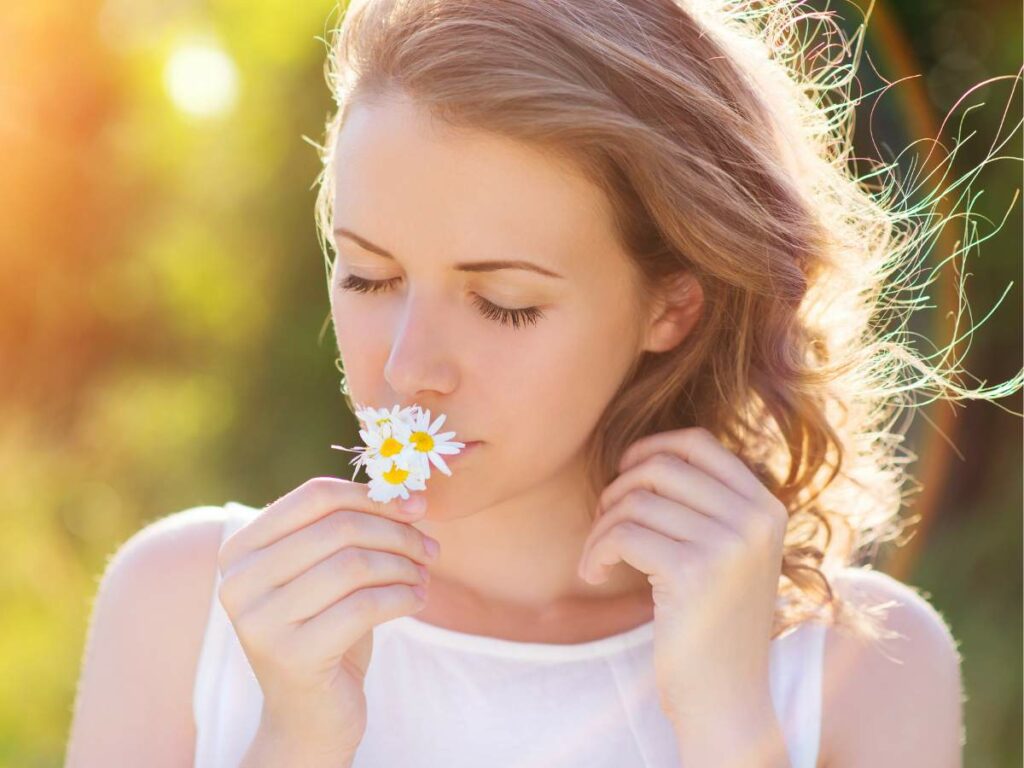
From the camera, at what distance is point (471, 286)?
2191 millimetres

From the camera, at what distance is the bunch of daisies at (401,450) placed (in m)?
2.08

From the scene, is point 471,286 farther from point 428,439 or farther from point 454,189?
point 428,439

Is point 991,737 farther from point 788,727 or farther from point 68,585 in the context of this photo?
point 68,585

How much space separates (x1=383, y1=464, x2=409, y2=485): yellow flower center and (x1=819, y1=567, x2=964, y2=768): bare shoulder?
112 cm

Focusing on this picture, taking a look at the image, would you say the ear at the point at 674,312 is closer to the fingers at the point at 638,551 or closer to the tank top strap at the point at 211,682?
the fingers at the point at 638,551

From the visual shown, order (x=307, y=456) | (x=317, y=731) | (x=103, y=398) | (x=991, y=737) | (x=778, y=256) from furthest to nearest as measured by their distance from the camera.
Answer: (x=103, y=398) → (x=307, y=456) → (x=991, y=737) → (x=778, y=256) → (x=317, y=731)

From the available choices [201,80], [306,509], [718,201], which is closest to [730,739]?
[306,509]

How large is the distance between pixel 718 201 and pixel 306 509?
39.7 inches

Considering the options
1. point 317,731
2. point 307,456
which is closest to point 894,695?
point 317,731

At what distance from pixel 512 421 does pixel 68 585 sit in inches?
158

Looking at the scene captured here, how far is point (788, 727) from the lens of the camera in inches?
102

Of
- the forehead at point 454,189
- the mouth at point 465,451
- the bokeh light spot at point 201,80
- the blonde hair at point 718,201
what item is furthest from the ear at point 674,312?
the bokeh light spot at point 201,80

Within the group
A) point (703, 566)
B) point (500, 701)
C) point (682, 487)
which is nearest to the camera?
point (703, 566)

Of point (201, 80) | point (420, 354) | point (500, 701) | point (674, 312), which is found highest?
point (201, 80)
